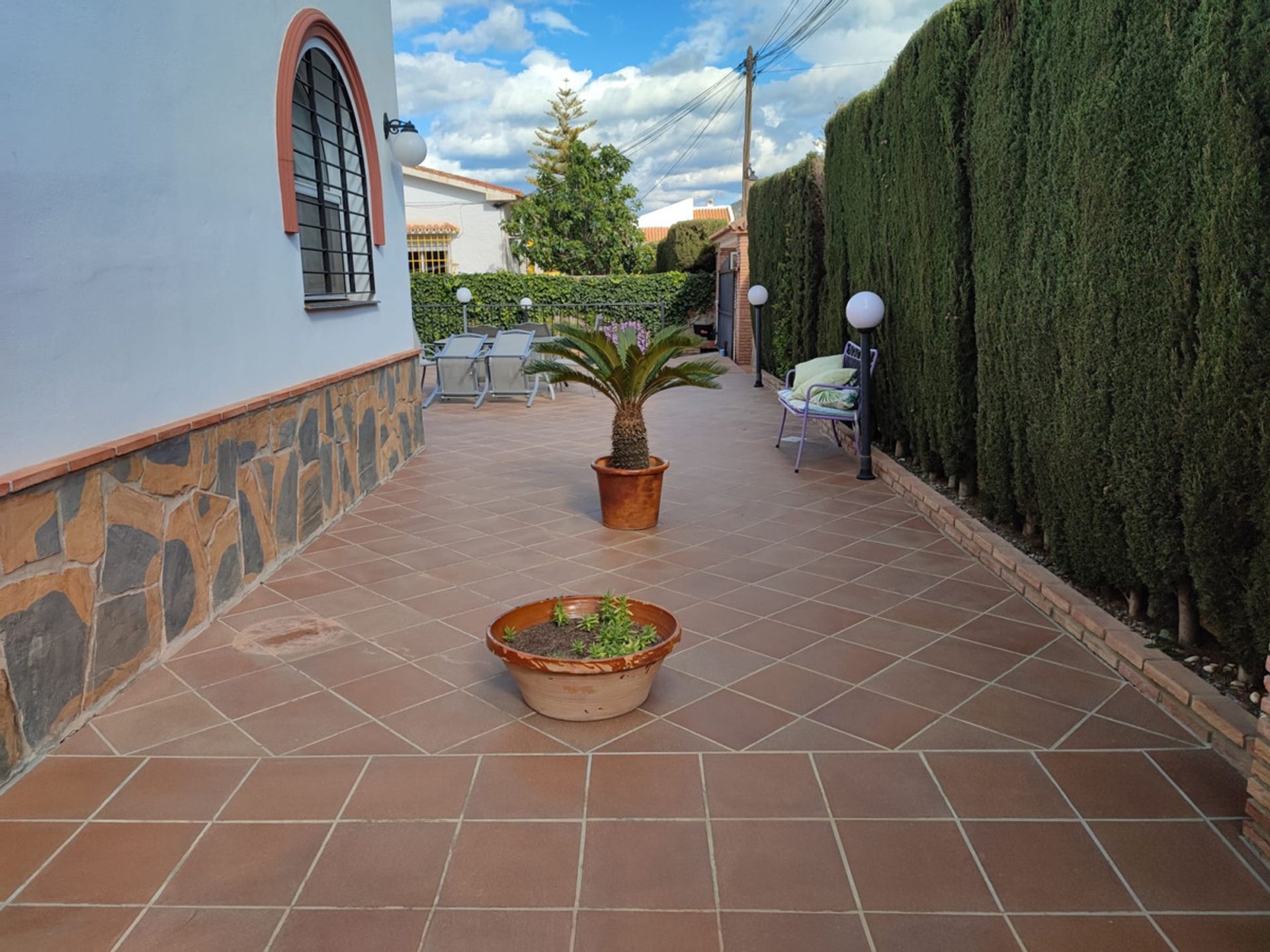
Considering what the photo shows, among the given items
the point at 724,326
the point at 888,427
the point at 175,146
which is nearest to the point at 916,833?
the point at 175,146

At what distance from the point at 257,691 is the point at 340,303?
3122mm

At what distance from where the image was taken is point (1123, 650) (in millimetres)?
3068

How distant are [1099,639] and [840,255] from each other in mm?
5650

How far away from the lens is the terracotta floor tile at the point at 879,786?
2.30 m

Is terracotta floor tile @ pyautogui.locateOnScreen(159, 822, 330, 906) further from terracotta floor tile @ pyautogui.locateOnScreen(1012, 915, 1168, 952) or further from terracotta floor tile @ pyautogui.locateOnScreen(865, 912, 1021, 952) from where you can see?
terracotta floor tile @ pyautogui.locateOnScreen(1012, 915, 1168, 952)

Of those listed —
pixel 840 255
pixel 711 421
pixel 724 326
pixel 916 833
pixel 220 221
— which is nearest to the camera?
pixel 916 833

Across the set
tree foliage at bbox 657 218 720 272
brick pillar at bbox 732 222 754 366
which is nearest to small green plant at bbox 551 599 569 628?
brick pillar at bbox 732 222 754 366

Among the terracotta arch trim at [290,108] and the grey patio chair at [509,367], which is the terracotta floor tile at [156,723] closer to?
the terracotta arch trim at [290,108]

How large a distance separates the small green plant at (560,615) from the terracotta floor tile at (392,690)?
431 mm

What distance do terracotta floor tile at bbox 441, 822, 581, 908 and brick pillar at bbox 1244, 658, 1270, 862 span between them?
1.63 m

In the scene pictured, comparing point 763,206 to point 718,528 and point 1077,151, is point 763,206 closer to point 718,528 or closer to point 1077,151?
point 718,528

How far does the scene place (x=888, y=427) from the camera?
6902 mm

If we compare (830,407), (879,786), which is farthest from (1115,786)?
(830,407)

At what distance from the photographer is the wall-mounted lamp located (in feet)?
21.6
